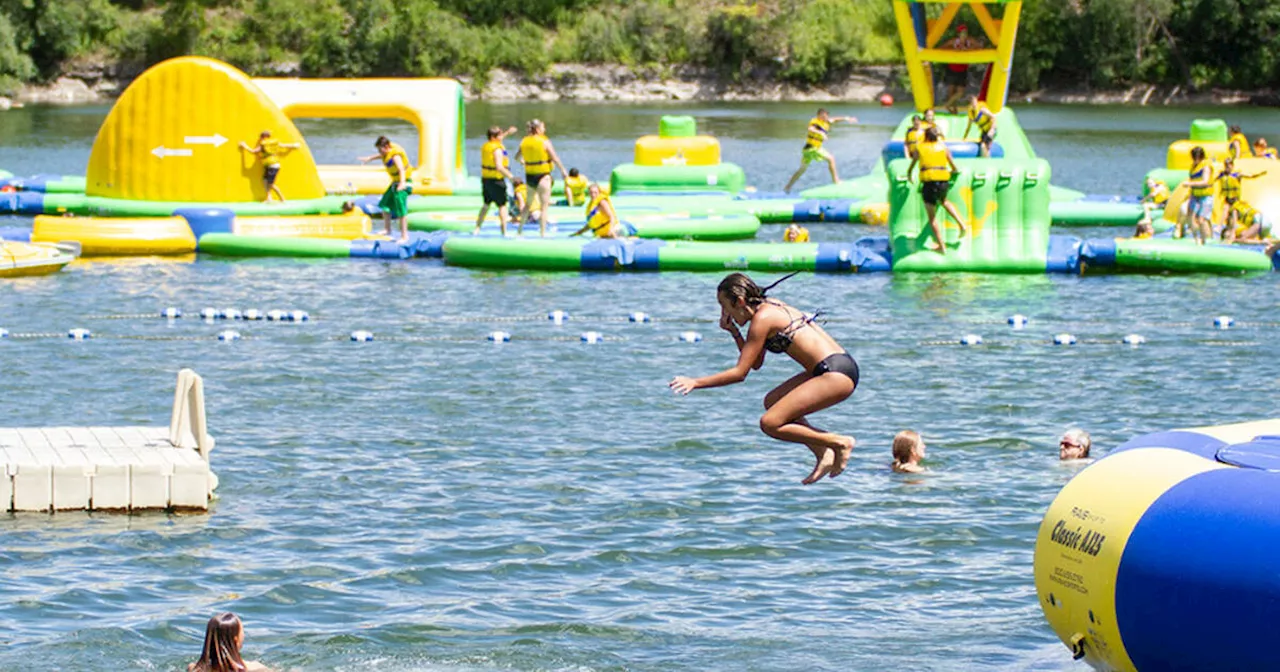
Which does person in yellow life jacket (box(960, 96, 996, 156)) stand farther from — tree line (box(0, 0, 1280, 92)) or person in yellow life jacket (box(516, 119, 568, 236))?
tree line (box(0, 0, 1280, 92))

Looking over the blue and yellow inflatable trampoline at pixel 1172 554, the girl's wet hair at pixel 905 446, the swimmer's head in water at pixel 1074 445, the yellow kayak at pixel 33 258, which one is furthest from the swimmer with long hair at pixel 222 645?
the yellow kayak at pixel 33 258

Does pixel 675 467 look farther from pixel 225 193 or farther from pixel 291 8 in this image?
pixel 291 8

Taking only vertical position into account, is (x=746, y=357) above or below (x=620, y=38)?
below

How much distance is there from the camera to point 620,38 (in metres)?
77.9

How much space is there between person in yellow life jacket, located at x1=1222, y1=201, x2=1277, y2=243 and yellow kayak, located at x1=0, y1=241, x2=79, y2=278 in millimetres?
13511

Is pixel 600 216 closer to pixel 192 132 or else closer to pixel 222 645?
pixel 192 132

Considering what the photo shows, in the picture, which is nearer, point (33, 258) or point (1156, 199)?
point (33, 258)

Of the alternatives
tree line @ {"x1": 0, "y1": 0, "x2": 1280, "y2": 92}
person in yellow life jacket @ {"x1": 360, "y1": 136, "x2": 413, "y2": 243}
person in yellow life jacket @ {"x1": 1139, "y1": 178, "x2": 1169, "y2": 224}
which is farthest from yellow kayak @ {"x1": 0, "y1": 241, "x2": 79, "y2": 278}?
tree line @ {"x1": 0, "y1": 0, "x2": 1280, "y2": 92}

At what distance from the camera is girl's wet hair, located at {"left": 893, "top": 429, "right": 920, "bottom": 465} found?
480 inches

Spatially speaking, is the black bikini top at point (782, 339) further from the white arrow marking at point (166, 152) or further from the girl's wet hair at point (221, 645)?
the white arrow marking at point (166, 152)

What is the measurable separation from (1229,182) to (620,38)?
5711 cm

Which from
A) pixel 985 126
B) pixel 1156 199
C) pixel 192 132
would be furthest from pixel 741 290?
pixel 1156 199

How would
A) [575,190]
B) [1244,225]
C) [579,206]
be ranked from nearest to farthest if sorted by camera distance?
[1244,225], [579,206], [575,190]

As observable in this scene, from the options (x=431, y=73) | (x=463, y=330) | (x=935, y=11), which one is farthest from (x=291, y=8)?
(x=463, y=330)
